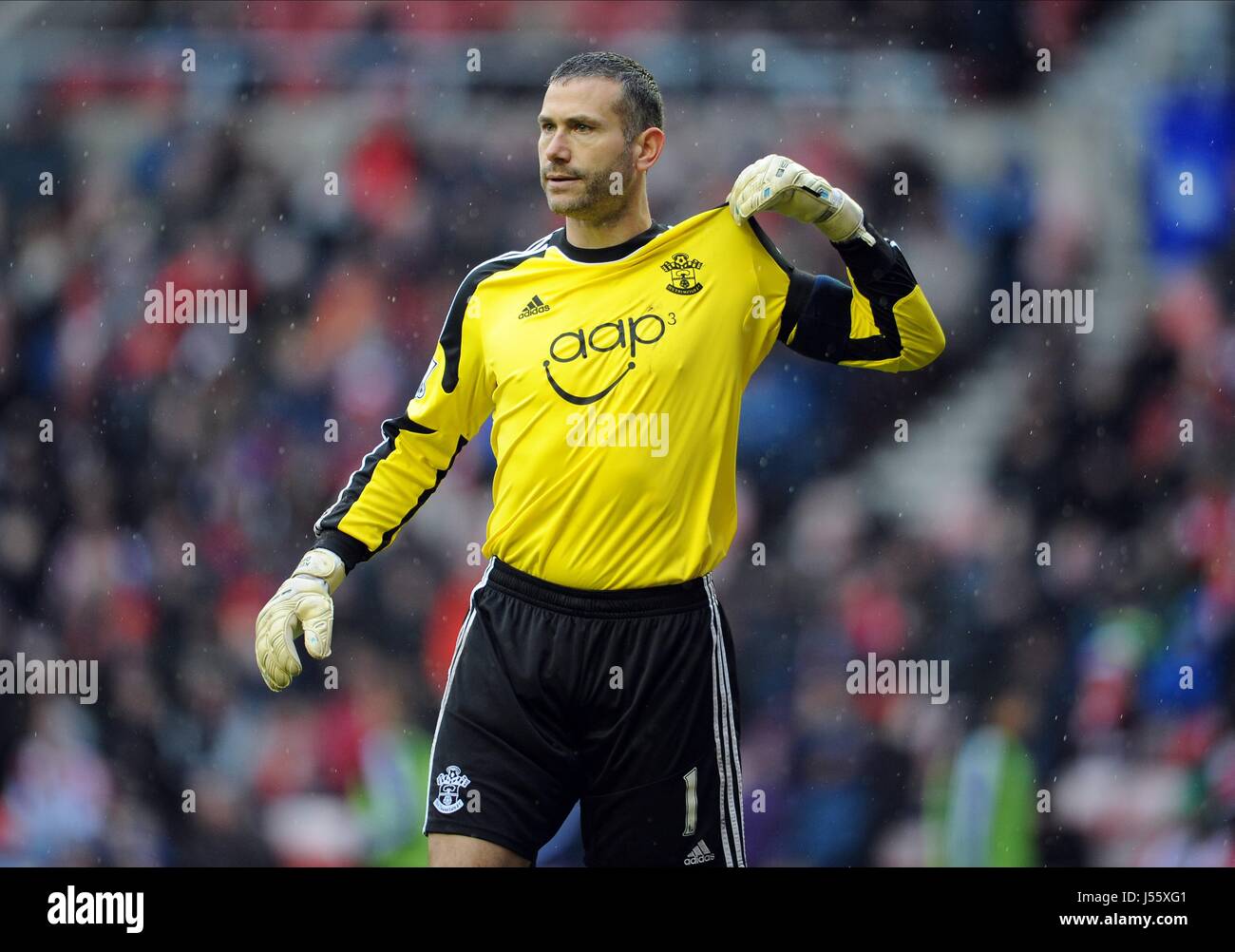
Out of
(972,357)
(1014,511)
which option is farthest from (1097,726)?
(972,357)

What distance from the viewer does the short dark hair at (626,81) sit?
3.51 m

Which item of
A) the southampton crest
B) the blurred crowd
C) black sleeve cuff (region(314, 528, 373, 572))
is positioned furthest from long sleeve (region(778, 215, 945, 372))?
the blurred crowd

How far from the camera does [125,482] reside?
19.2ft

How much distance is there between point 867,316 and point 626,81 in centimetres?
80

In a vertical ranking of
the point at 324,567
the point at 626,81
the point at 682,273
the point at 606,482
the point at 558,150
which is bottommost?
the point at 324,567

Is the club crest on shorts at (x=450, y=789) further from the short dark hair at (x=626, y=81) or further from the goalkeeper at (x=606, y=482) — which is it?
the short dark hair at (x=626, y=81)

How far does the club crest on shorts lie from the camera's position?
3197 mm

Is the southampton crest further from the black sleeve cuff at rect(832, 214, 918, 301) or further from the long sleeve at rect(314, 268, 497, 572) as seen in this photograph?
the long sleeve at rect(314, 268, 497, 572)

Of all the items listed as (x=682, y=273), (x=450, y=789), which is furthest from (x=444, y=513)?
(x=450, y=789)

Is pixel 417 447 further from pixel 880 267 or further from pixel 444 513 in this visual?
pixel 444 513

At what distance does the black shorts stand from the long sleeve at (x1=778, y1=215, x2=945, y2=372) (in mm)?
691

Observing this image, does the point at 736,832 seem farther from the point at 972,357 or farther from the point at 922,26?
the point at 922,26

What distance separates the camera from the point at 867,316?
11.6 ft

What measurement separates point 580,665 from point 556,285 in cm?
90
